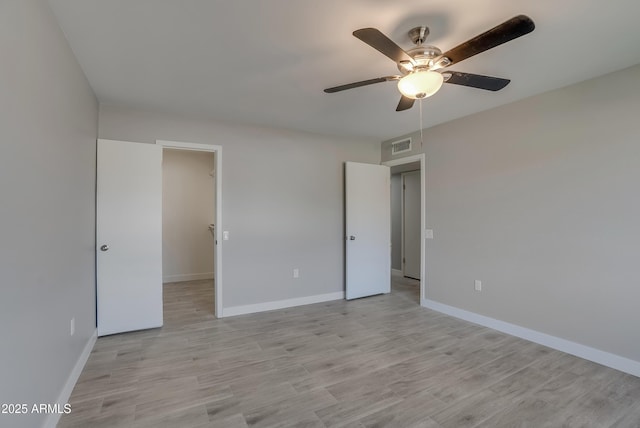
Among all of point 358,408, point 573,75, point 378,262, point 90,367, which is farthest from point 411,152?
point 90,367

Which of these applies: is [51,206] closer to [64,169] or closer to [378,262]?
[64,169]

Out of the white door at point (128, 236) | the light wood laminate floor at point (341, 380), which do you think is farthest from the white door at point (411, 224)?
the white door at point (128, 236)

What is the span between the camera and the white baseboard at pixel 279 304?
383 centimetres

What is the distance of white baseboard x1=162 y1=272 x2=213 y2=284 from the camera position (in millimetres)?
5657

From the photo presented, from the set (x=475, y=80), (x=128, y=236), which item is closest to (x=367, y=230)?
(x=475, y=80)

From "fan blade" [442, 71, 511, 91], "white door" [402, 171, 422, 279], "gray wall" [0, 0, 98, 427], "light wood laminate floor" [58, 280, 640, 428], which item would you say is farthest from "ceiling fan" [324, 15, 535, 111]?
"white door" [402, 171, 422, 279]

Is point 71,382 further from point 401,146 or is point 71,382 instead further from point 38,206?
point 401,146

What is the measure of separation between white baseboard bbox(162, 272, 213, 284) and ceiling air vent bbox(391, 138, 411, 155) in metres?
4.19

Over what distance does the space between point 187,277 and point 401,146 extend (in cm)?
457

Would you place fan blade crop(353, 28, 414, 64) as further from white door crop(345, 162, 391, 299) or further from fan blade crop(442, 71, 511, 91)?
white door crop(345, 162, 391, 299)

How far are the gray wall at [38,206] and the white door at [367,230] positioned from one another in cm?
315

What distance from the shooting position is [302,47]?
7.04 ft

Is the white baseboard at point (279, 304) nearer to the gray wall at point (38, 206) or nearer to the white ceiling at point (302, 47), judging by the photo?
the gray wall at point (38, 206)

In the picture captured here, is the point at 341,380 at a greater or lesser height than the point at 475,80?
lesser
